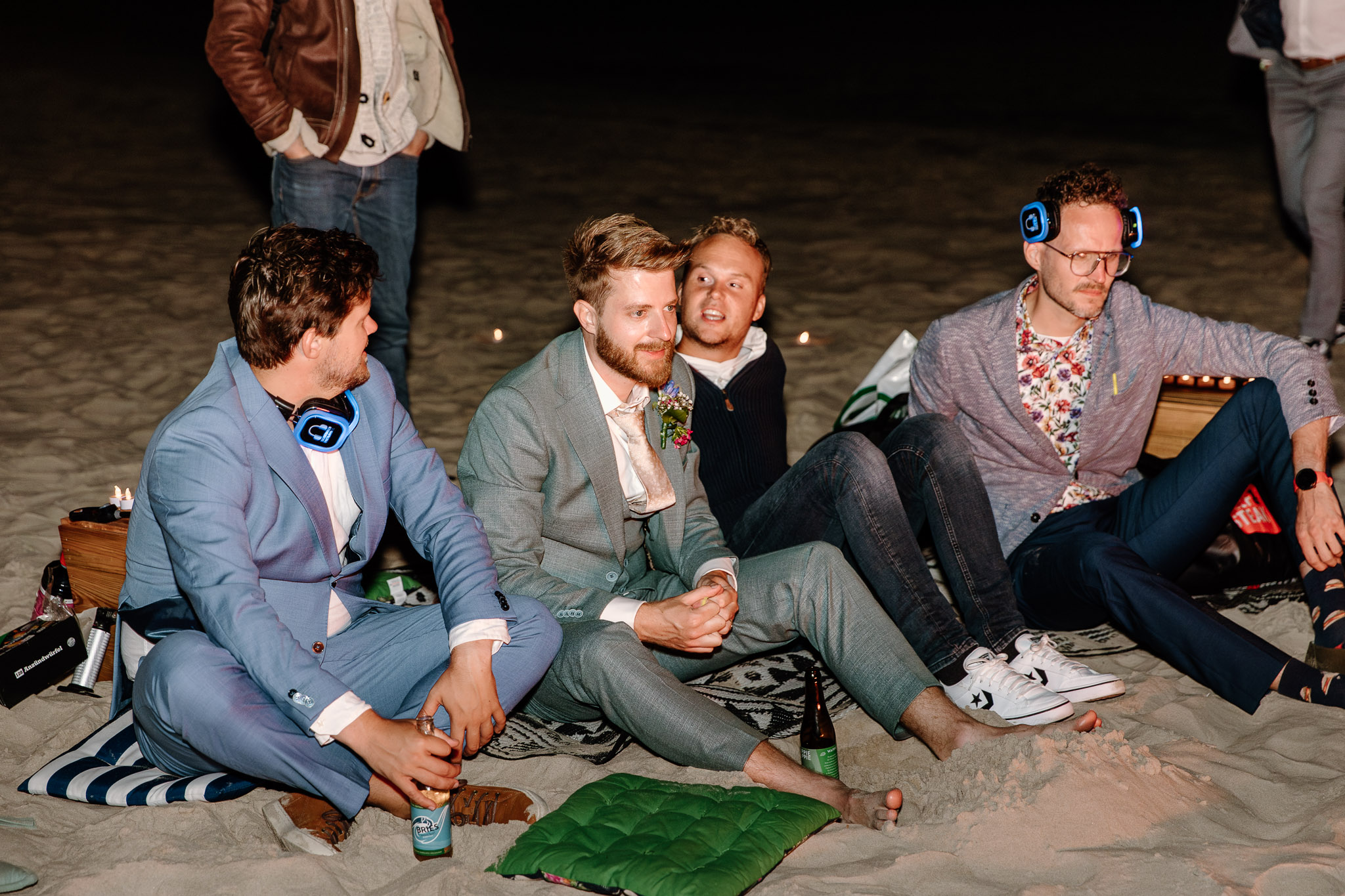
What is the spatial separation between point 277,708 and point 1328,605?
2.86m

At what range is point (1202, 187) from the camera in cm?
925

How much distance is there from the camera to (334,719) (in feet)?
8.73

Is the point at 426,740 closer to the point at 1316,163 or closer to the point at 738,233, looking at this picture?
the point at 738,233

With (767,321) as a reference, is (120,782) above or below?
below

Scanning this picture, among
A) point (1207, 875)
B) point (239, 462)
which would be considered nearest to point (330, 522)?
point (239, 462)

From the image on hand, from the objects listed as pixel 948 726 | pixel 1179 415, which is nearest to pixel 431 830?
pixel 948 726

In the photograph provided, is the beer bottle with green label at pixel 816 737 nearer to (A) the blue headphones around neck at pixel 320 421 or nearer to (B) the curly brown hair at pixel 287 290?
(A) the blue headphones around neck at pixel 320 421

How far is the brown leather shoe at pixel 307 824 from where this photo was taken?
2.73 metres

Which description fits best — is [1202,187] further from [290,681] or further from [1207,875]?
[290,681]

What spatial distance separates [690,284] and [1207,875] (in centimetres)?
226

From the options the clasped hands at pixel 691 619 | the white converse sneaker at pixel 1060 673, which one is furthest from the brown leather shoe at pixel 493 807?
the white converse sneaker at pixel 1060 673

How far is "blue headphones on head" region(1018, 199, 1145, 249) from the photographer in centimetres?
361

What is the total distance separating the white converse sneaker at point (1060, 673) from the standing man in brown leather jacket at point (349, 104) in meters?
2.43

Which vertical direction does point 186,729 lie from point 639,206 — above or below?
below
